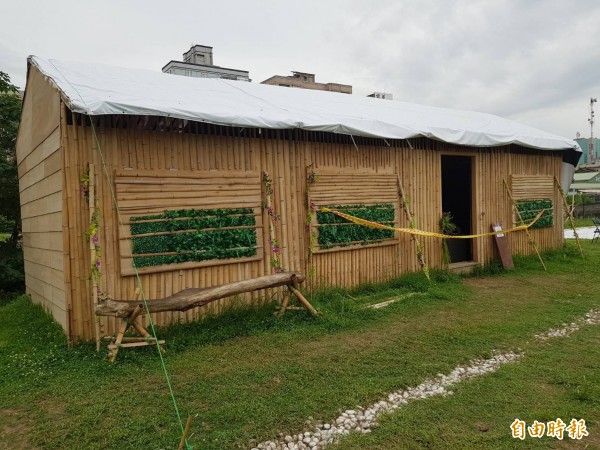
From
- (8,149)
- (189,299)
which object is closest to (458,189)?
(189,299)

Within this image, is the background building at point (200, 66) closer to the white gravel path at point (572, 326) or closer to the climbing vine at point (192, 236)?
the climbing vine at point (192, 236)

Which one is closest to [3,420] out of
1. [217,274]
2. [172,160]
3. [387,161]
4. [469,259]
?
[217,274]

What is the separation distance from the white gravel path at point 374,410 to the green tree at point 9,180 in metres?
9.00

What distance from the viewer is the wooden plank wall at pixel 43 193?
5.21m

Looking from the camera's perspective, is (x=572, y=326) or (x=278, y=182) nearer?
(x=572, y=326)

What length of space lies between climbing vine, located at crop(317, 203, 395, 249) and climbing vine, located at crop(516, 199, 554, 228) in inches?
156

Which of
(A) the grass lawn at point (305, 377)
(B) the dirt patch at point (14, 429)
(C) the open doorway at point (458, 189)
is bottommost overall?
(B) the dirt patch at point (14, 429)

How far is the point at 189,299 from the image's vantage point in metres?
4.64

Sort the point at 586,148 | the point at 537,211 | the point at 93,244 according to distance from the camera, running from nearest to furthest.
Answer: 1. the point at 93,244
2. the point at 537,211
3. the point at 586,148

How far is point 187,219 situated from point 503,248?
6.76 m

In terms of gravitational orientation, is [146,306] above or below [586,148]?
below

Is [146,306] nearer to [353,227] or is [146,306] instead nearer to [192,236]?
[192,236]

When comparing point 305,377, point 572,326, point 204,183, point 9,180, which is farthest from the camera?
point 9,180

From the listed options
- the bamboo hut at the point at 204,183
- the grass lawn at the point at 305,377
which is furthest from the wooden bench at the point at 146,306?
the bamboo hut at the point at 204,183
